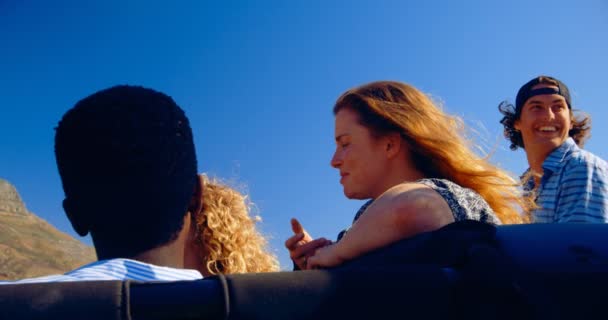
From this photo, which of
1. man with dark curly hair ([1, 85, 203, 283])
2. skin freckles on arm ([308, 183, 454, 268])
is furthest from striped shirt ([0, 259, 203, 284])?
skin freckles on arm ([308, 183, 454, 268])

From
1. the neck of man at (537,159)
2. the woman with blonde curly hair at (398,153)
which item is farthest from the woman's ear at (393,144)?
the neck of man at (537,159)

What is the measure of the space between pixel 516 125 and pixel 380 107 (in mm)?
2399

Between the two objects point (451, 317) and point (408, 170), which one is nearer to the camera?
point (451, 317)

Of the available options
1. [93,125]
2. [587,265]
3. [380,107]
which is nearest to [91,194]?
[93,125]

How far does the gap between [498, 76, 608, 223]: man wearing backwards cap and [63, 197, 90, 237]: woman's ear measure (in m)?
2.60

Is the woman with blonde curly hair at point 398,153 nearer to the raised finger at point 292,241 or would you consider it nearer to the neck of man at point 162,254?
the raised finger at point 292,241

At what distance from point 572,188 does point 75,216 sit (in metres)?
2.97

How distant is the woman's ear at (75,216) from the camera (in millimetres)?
1405

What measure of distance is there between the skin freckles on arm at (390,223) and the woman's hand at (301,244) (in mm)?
353

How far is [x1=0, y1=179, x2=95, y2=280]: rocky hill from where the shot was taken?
2489 inches

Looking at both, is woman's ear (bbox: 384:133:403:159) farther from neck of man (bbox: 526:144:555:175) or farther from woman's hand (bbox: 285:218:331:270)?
neck of man (bbox: 526:144:555:175)

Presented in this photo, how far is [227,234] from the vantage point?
10.6ft

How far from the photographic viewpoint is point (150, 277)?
1.31m

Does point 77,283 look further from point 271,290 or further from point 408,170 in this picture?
point 408,170
